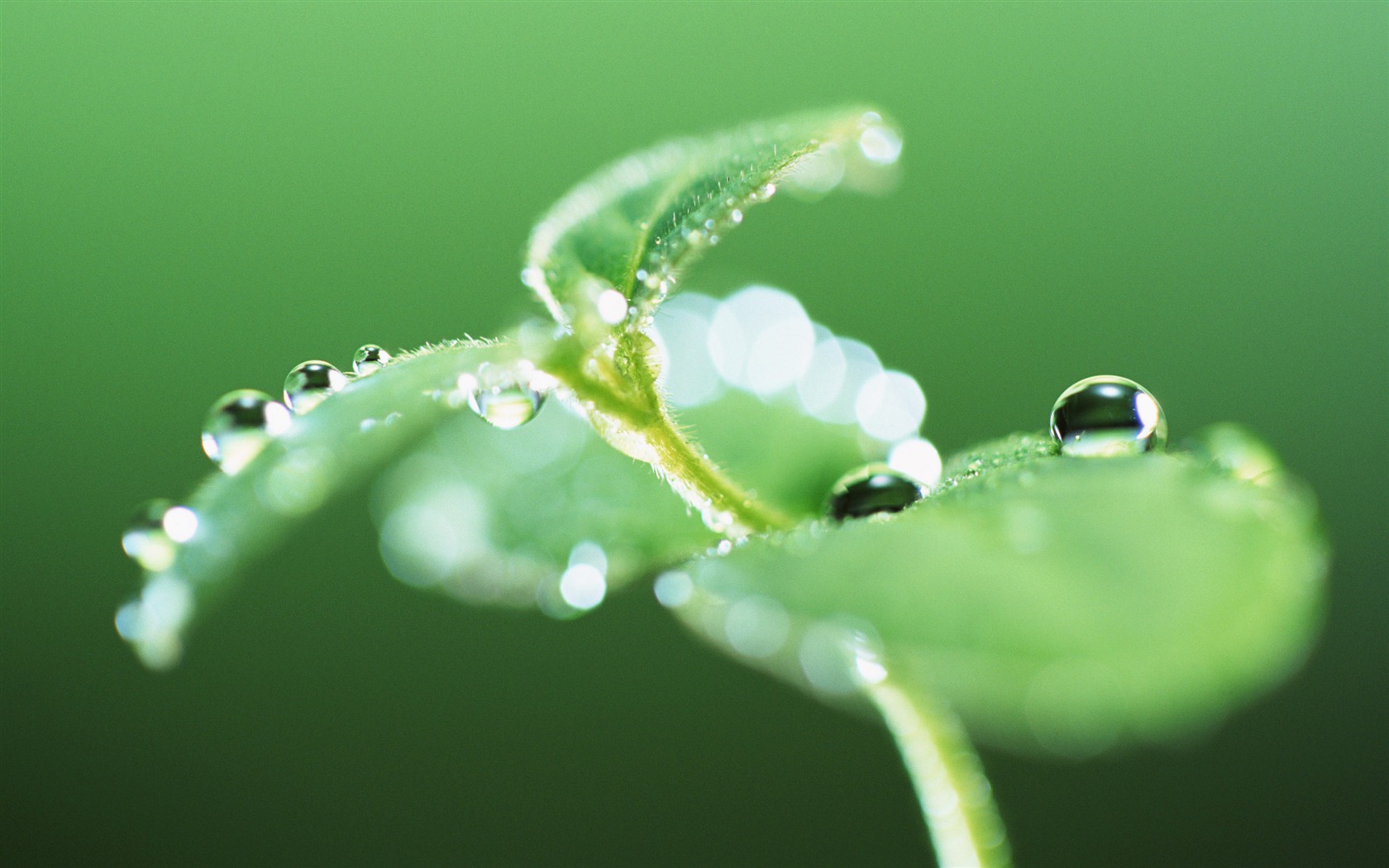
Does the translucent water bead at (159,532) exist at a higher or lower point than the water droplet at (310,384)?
lower

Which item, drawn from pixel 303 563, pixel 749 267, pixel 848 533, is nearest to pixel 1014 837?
pixel 749 267

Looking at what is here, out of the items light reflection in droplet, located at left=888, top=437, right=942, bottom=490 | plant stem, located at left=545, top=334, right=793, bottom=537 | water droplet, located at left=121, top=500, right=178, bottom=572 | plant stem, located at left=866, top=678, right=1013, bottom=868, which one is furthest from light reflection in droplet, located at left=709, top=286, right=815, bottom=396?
water droplet, located at left=121, top=500, right=178, bottom=572

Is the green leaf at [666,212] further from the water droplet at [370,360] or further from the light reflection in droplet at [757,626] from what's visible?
the light reflection in droplet at [757,626]

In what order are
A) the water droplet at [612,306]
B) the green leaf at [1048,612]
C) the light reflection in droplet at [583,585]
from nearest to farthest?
the water droplet at [612,306] < the green leaf at [1048,612] < the light reflection in droplet at [583,585]

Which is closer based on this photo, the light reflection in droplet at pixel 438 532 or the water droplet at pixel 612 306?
the water droplet at pixel 612 306

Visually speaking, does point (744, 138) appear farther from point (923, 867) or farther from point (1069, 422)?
point (923, 867)

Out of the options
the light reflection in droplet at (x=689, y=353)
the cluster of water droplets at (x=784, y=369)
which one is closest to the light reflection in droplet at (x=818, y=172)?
the cluster of water droplets at (x=784, y=369)

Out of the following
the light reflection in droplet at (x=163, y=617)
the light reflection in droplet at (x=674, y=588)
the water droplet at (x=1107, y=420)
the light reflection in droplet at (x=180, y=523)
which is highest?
the light reflection in droplet at (x=674, y=588)
